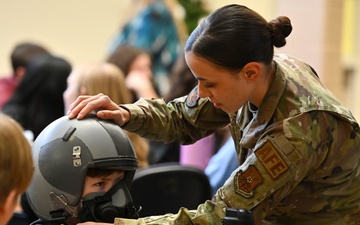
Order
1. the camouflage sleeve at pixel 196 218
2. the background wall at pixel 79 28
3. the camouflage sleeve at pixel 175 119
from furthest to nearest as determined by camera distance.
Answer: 1. the background wall at pixel 79 28
2. the camouflage sleeve at pixel 175 119
3. the camouflage sleeve at pixel 196 218

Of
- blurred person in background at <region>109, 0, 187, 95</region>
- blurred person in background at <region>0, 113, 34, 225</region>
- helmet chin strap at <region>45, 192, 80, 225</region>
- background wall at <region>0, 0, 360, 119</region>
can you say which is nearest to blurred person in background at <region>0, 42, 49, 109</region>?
blurred person in background at <region>109, 0, 187, 95</region>

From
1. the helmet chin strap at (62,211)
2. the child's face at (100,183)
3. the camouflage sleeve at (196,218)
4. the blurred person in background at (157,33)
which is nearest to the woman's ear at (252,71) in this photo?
the camouflage sleeve at (196,218)

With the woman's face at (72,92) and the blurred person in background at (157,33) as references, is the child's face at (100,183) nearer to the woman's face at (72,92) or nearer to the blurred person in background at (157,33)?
the woman's face at (72,92)

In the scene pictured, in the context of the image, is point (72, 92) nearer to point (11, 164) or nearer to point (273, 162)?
point (273, 162)

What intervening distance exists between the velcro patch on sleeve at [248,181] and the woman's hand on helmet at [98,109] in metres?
0.42

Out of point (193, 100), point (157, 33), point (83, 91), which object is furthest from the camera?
point (157, 33)

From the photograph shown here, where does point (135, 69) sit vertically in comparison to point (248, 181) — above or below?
below

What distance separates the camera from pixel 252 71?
204cm

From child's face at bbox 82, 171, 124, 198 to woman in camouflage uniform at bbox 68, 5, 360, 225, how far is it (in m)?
0.17

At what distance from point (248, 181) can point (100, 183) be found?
0.42m

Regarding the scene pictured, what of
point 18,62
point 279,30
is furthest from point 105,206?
point 18,62

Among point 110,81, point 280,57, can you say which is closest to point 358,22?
point 110,81

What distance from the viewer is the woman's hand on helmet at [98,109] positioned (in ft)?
7.18

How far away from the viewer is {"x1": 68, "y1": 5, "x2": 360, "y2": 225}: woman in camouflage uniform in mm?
2008
